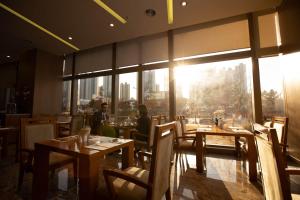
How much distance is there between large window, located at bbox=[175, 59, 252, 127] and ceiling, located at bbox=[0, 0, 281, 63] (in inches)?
46.5

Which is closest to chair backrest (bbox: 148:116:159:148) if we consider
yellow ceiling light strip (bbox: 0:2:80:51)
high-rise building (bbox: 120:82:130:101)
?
high-rise building (bbox: 120:82:130:101)

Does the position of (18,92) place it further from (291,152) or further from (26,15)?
(291,152)

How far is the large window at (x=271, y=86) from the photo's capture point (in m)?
3.48

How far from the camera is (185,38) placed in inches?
169

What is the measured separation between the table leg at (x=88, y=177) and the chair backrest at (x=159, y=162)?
51 centimetres

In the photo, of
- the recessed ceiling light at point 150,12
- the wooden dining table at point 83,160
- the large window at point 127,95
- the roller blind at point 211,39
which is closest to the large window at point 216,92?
the roller blind at point 211,39

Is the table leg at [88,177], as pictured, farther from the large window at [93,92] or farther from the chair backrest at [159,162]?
the large window at [93,92]

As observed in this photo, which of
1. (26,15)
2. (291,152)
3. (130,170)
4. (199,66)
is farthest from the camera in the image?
(199,66)

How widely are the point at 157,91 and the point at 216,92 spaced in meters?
1.63

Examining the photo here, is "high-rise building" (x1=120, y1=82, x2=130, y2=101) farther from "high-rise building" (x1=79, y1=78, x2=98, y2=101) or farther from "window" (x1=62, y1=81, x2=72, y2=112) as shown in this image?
"window" (x1=62, y1=81, x2=72, y2=112)

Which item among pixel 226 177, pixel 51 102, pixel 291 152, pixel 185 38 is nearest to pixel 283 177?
pixel 226 177

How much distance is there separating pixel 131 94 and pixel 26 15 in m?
3.25

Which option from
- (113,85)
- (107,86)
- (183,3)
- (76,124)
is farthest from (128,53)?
(76,124)

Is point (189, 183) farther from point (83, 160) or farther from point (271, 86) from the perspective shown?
point (271, 86)
